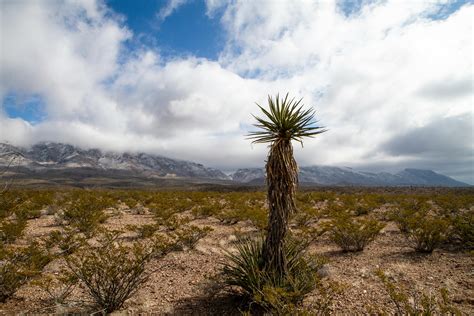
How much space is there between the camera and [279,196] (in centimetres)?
540

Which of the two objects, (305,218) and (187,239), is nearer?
(187,239)

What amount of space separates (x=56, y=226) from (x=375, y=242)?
14237mm

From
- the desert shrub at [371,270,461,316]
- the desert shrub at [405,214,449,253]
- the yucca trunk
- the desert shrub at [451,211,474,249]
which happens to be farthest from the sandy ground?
the yucca trunk

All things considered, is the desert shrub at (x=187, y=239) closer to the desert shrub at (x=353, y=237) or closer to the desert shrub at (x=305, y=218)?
the desert shrub at (x=353, y=237)

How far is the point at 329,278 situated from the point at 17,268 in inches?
298

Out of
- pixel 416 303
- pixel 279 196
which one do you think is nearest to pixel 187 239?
pixel 279 196

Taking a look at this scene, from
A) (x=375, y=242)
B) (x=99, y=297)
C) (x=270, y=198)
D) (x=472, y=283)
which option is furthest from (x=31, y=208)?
(x=472, y=283)

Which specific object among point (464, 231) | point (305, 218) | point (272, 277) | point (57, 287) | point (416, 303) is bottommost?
point (57, 287)

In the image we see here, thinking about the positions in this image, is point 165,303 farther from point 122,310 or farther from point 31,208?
point 31,208

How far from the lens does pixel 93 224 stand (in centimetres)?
1166

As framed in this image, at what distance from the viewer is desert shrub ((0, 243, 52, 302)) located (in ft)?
19.2

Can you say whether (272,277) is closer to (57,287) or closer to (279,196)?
(279,196)

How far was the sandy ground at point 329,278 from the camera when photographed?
562 cm

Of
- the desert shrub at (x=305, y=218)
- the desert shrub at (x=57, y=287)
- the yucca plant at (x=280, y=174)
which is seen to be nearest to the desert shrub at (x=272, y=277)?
the yucca plant at (x=280, y=174)
